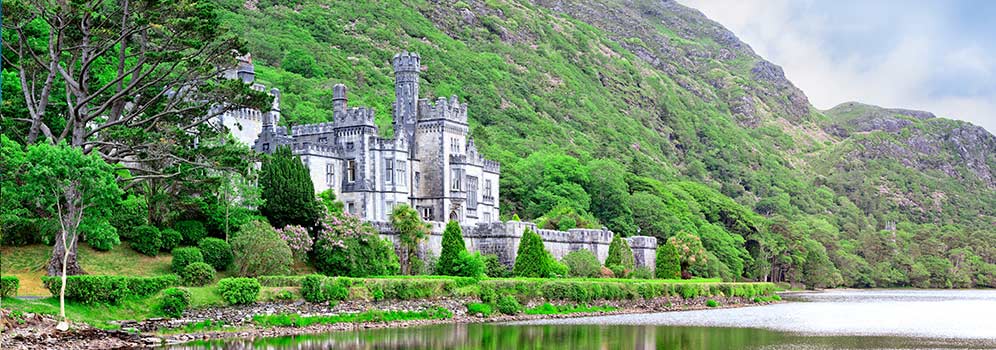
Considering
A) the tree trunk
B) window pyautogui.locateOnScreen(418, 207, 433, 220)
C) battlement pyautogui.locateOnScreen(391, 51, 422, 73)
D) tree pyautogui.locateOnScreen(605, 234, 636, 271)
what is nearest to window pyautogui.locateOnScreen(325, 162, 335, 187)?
window pyautogui.locateOnScreen(418, 207, 433, 220)

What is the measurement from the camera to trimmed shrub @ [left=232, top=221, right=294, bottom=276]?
5097cm

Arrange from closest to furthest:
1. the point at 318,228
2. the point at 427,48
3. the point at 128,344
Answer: the point at 128,344 → the point at 318,228 → the point at 427,48

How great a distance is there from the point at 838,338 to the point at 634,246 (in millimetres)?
36285

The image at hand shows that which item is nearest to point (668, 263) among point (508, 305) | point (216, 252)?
point (508, 305)

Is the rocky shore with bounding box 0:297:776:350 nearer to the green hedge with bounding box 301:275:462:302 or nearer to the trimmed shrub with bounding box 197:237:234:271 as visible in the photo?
the green hedge with bounding box 301:275:462:302

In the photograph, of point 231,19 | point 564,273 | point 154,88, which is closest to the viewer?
point 154,88

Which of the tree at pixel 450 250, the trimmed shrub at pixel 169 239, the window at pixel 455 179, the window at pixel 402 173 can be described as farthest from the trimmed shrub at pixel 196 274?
the window at pixel 455 179

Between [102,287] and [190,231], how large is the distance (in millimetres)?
13391

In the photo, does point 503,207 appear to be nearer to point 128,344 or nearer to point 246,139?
point 246,139

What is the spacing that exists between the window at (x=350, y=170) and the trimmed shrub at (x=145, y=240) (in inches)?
775

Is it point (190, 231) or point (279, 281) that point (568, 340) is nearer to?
point (279, 281)

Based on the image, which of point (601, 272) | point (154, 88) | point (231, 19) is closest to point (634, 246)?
point (601, 272)

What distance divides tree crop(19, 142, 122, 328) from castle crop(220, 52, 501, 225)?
2281 cm

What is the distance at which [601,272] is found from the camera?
2817 inches
